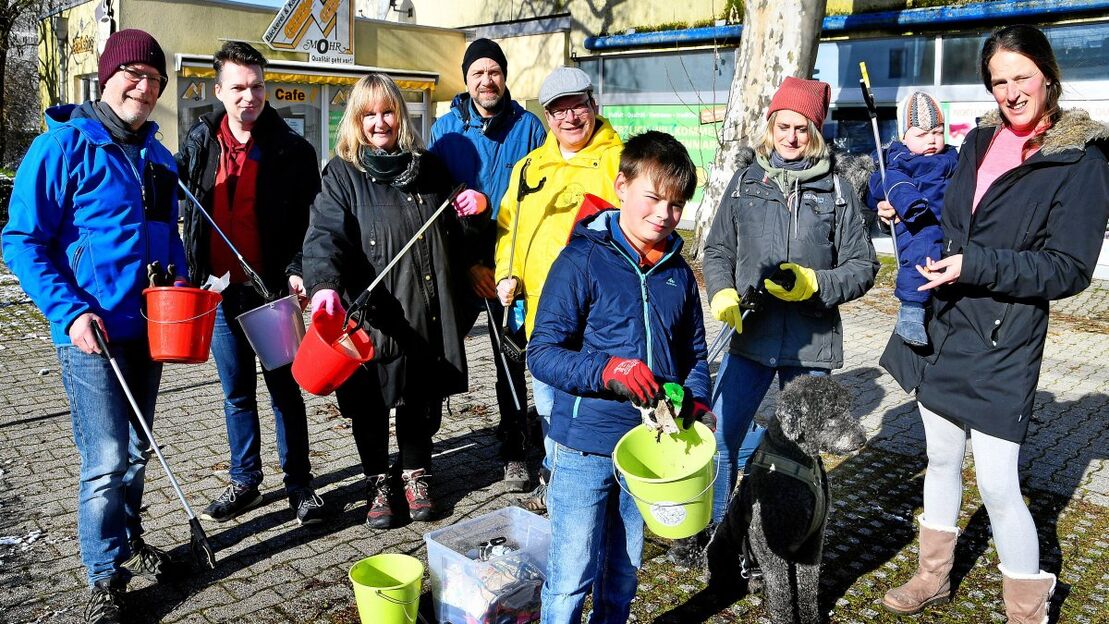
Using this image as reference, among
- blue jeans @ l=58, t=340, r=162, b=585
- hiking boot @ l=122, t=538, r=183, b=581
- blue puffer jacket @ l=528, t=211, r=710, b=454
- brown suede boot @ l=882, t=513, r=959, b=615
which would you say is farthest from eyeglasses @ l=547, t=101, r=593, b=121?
hiking boot @ l=122, t=538, r=183, b=581

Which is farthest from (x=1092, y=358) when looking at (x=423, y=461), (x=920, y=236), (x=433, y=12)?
(x=433, y=12)

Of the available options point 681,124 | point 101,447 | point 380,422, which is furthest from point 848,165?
point 681,124

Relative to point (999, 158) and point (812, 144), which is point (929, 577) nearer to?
point (999, 158)

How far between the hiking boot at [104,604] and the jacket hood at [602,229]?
2.25 meters

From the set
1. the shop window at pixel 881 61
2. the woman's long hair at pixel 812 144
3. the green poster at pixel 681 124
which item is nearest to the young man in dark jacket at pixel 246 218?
the woman's long hair at pixel 812 144

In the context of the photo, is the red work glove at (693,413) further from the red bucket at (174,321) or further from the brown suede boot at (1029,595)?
the red bucket at (174,321)

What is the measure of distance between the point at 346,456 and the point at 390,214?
6.21ft

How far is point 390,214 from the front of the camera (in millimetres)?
4176

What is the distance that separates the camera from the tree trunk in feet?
36.1

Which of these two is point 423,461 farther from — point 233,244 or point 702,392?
point 702,392

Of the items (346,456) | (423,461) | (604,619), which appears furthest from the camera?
(346,456)

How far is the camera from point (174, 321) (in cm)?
349

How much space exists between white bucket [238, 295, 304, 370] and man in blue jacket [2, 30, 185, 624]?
468mm

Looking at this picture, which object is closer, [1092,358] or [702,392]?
[702,392]
